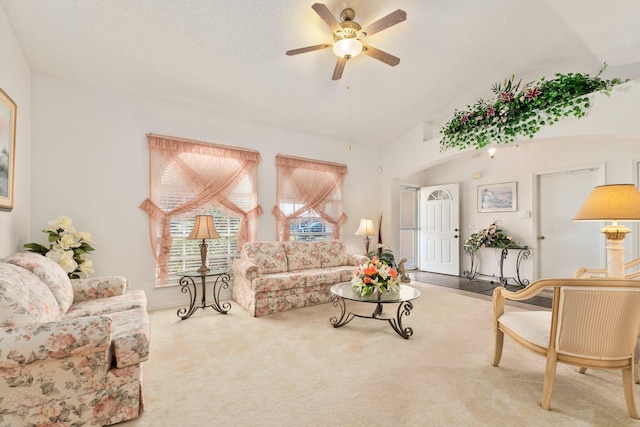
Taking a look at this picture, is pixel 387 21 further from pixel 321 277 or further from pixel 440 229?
pixel 440 229

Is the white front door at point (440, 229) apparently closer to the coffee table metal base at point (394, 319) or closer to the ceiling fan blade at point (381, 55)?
the coffee table metal base at point (394, 319)

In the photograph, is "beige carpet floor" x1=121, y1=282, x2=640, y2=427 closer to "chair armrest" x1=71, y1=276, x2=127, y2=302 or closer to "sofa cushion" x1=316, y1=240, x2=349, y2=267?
"chair armrest" x1=71, y1=276, x2=127, y2=302

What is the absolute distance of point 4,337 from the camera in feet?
4.58

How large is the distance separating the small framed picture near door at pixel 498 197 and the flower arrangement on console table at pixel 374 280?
382cm

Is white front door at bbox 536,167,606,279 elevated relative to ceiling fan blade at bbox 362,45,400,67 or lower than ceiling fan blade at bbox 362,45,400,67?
lower

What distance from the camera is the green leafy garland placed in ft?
11.5

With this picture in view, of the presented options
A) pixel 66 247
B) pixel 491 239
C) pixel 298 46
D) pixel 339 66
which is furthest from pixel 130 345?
pixel 491 239

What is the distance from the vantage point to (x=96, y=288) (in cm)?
274

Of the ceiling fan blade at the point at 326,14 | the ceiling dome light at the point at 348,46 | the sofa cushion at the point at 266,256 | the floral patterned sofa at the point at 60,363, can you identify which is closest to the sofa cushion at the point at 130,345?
the floral patterned sofa at the point at 60,363

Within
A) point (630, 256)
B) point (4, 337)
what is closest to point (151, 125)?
point (4, 337)

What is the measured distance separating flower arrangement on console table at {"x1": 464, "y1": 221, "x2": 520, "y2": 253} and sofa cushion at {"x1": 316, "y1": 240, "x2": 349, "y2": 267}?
2.64m

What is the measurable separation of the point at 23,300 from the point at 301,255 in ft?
10.4

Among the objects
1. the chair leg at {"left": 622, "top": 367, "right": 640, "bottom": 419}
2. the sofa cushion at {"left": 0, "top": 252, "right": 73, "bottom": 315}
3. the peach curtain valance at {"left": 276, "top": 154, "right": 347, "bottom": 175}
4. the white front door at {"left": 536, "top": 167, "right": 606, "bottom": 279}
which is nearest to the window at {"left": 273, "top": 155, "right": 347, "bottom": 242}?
the peach curtain valance at {"left": 276, "top": 154, "right": 347, "bottom": 175}

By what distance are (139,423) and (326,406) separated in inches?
42.6
